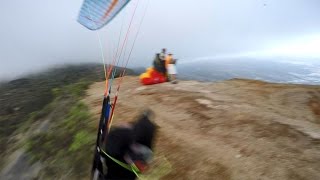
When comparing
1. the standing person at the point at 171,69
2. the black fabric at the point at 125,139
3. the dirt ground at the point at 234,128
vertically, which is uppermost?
the black fabric at the point at 125,139

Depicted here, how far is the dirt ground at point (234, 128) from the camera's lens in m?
10.1

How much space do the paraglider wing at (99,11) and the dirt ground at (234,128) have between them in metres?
5.17

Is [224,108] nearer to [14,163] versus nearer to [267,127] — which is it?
[267,127]

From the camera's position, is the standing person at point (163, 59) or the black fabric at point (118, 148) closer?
the black fabric at point (118, 148)

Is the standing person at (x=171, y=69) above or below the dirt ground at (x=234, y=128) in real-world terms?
above

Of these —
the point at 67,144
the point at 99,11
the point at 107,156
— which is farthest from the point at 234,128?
the point at 67,144

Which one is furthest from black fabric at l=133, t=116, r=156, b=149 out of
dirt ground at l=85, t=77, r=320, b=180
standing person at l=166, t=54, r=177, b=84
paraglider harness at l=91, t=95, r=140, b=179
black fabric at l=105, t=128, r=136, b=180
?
standing person at l=166, t=54, r=177, b=84

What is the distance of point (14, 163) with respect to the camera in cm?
1881

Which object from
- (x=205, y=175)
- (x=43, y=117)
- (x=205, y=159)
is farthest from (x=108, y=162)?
(x=43, y=117)

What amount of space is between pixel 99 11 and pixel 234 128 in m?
6.92

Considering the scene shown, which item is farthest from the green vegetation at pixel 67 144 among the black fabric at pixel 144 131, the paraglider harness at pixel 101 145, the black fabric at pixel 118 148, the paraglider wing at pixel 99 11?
the black fabric at pixel 144 131

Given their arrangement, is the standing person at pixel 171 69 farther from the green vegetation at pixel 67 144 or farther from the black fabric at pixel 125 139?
the black fabric at pixel 125 139

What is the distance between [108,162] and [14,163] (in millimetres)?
15441

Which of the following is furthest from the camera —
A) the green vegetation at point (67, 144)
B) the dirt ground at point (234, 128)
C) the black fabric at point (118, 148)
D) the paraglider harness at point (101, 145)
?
the green vegetation at point (67, 144)
